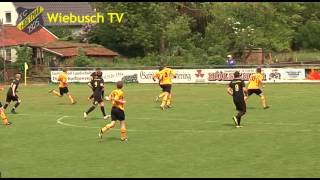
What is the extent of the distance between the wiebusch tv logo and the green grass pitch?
144ft

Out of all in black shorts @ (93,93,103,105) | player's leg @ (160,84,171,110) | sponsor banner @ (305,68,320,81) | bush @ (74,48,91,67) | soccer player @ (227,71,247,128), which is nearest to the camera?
soccer player @ (227,71,247,128)

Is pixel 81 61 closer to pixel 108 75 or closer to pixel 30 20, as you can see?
pixel 108 75

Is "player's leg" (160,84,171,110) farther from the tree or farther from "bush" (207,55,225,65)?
the tree

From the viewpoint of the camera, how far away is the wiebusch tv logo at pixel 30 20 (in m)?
73.1

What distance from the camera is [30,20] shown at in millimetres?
74000

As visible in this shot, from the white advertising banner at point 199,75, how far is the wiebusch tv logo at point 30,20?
2028cm

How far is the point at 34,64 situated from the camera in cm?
6244

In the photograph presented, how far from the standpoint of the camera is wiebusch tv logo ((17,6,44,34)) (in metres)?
73.1

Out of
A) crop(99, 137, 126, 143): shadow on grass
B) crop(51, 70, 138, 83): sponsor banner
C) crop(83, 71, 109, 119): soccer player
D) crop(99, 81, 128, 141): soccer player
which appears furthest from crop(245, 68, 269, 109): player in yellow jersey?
crop(51, 70, 138, 83): sponsor banner

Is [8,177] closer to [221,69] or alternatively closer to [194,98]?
[194,98]

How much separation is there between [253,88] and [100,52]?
4016 centimetres

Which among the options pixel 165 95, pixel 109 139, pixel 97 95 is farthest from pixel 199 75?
pixel 109 139

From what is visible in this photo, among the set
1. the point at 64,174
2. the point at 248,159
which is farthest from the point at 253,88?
the point at 64,174

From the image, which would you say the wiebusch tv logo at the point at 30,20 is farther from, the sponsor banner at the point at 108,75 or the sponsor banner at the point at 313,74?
the sponsor banner at the point at 313,74
